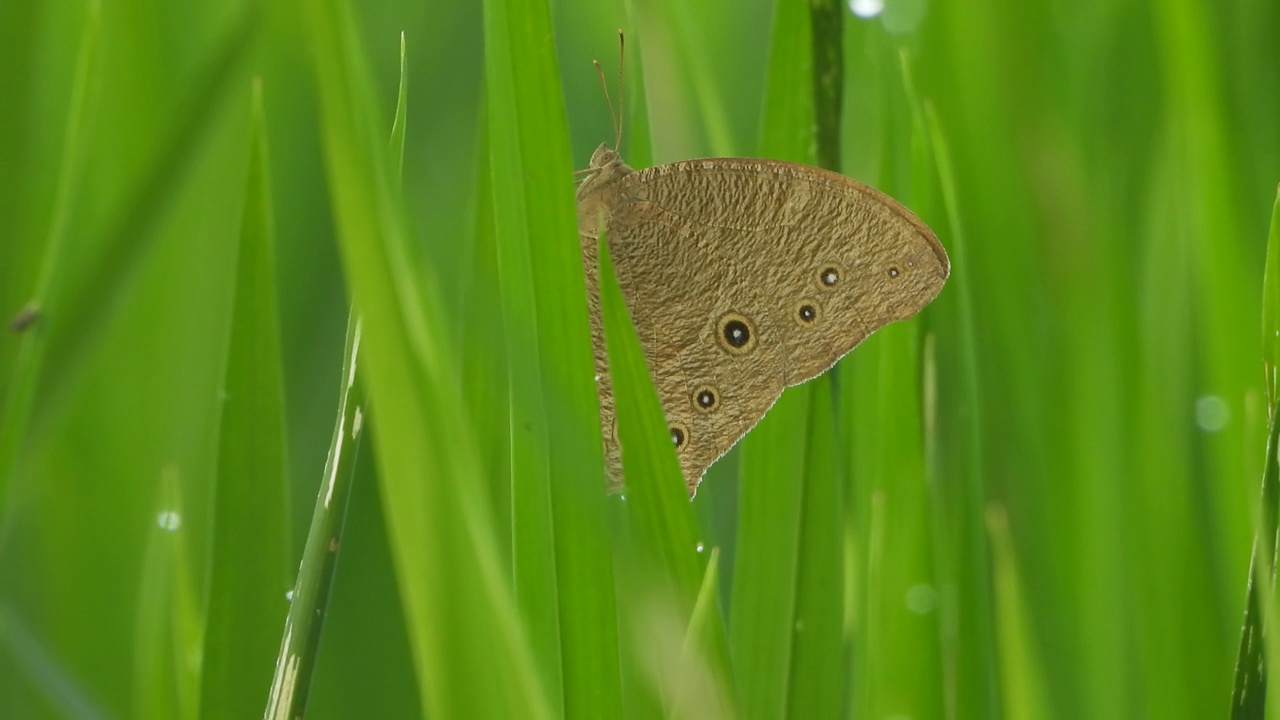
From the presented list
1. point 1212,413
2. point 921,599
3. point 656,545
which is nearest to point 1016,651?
point 921,599

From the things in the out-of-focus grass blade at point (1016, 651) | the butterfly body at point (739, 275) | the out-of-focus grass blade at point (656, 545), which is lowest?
the out-of-focus grass blade at point (1016, 651)

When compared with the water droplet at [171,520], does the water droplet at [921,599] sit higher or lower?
lower

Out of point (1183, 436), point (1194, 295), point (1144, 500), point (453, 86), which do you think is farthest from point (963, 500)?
point (453, 86)

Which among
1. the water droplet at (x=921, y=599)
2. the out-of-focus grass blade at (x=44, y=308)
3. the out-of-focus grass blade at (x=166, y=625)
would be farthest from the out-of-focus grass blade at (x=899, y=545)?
the out-of-focus grass blade at (x=44, y=308)

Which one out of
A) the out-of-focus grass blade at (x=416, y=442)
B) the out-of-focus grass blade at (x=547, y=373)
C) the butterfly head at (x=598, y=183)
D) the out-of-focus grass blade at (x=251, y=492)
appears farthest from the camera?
the butterfly head at (x=598, y=183)

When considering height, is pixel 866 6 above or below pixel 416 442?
above

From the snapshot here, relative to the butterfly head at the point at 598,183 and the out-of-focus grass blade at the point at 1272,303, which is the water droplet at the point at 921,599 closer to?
the out-of-focus grass blade at the point at 1272,303

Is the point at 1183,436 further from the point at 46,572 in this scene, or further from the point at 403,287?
the point at 46,572

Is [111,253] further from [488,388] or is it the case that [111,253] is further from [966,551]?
[966,551]

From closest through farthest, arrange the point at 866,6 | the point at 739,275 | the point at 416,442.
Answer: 1. the point at 416,442
2. the point at 866,6
3. the point at 739,275
